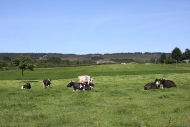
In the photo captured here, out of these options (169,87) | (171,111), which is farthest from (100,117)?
(169,87)

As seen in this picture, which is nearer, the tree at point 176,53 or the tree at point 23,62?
the tree at point 23,62

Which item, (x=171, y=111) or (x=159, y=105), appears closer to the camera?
(x=171, y=111)

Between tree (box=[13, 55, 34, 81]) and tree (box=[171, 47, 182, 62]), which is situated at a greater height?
tree (box=[171, 47, 182, 62])

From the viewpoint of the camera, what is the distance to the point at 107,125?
11.4 m

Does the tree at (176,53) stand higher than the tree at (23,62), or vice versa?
the tree at (176,53)

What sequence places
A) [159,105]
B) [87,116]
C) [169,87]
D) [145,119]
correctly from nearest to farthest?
[145,119]
[87,116]
[159,105]
[169,87]

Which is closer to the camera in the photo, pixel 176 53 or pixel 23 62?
pixel 23 62

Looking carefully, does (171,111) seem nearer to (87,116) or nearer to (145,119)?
(145,119)

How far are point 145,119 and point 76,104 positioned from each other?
21.5 ft

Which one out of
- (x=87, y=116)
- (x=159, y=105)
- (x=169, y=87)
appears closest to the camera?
(x=87, y=116)

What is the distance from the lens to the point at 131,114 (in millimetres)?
14156

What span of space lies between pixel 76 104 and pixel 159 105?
5.48 meters

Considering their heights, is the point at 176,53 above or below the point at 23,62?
above

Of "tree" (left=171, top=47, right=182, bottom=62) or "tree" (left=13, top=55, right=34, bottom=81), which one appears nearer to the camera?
"tree" (left=13, top=55, right=34, bottom=81)
